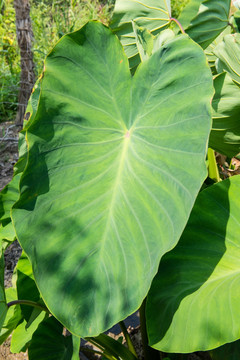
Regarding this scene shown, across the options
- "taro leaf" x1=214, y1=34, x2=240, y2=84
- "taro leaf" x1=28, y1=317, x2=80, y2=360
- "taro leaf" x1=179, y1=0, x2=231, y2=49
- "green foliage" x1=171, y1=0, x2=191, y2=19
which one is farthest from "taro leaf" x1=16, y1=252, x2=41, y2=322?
"green foliage" x1=171, y1=0, x2=191, y2=19

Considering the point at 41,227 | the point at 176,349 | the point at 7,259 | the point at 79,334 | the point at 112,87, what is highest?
the point at 112,87

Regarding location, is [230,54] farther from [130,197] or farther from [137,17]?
[130,197]

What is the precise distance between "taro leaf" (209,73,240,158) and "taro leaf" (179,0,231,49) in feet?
1.29

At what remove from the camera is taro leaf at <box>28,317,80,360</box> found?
4.08 ft

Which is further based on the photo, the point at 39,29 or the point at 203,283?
the point at 39,29

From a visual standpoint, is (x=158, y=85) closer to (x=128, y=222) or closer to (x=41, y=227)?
(x=128, y=222)

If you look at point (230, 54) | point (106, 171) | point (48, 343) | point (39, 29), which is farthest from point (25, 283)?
point (39, 29)

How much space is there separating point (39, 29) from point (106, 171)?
3.64 meters

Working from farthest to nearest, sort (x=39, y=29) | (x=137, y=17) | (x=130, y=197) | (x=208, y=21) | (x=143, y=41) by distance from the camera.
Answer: (x=39, y=29), (x=137, y=17), (x=208, y=21), (x=143, y=41), (x=130, y=197)

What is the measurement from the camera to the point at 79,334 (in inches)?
33.8

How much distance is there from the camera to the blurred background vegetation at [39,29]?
12.5ft

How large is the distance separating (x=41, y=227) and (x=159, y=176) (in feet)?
1.00

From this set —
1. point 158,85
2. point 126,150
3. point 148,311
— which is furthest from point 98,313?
point 158,85

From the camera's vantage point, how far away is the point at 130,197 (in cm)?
99
